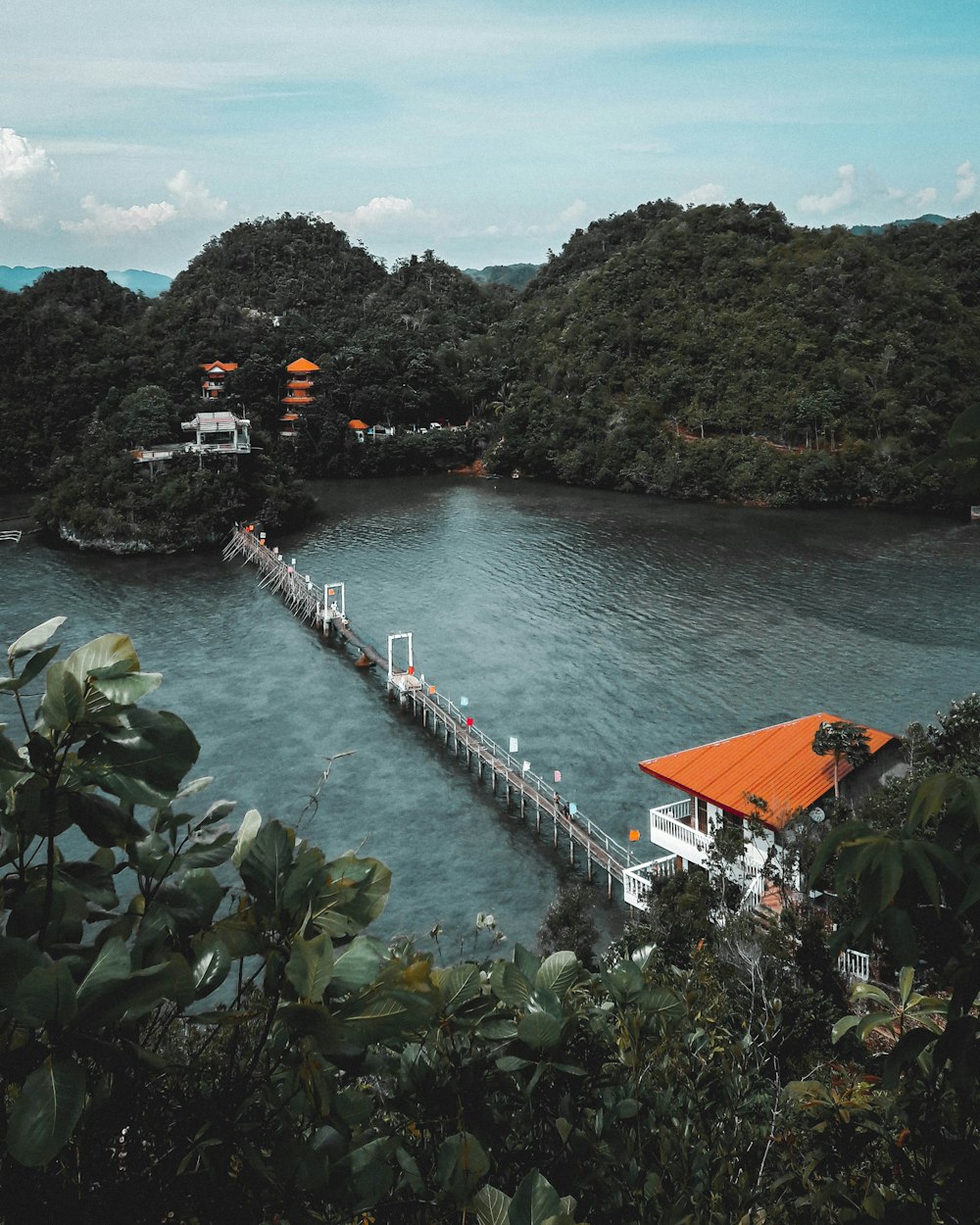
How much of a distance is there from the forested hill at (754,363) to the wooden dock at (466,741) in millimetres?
21748

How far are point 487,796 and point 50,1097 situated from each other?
16.5 m

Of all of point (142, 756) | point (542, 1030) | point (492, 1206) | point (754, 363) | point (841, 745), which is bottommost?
point (841, 745)

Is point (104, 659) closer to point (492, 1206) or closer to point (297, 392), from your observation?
point (492, 1206)

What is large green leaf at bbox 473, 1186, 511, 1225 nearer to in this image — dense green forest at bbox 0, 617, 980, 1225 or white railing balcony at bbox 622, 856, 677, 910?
dense green forest at bbox 0, 617, 980, 1225

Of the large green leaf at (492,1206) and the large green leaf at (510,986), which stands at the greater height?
the large green leaf at (510,986)

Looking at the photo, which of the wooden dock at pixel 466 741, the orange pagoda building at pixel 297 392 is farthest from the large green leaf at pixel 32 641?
the orange pagoda building at pixel 297 392

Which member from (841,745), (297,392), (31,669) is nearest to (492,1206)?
(31,669)

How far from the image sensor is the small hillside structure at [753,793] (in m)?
11.6

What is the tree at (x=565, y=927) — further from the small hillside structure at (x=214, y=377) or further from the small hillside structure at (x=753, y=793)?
the small hillside structure at (x=214, y=377)

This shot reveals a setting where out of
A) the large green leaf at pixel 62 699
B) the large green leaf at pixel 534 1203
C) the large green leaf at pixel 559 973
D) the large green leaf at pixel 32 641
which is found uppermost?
the large green leaf at pixel 32 641

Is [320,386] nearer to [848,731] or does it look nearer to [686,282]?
[686,282]

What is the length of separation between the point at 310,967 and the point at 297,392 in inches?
2157

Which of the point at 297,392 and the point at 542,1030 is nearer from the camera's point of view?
the point at 542,1030

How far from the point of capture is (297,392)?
177 ft
